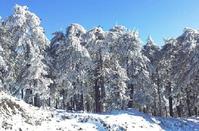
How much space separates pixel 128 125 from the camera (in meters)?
41.8

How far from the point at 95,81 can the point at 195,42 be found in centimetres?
1502

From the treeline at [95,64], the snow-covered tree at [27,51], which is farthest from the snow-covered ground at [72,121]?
the snow-covered tree at [27,51]

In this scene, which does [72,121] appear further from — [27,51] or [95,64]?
[95,64]

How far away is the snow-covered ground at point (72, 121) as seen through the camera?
1319 inches

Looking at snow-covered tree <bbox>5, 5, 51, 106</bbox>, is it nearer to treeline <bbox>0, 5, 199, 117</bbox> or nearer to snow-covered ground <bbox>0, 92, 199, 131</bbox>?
treeline <bbox>0, 5, 199, 117</bbox>

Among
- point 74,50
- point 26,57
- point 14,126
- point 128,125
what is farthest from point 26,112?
point 74,50

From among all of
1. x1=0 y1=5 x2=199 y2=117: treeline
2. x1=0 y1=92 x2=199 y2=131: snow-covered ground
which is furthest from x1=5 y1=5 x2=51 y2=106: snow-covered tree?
x1=0 y1=92 x2=199 y2=131: snow-covered ground

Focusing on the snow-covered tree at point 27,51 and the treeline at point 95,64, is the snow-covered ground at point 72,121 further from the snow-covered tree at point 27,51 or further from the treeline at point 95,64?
the snow-covered tree at point 27,51

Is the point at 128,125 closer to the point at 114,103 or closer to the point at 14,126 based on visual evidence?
the point at 14,126

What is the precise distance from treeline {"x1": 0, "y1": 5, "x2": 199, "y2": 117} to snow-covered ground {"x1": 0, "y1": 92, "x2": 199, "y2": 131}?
7.83 meters

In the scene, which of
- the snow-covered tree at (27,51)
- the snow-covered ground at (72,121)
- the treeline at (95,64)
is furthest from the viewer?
the treeline at (95,64)

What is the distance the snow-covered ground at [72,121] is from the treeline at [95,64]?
7833mm

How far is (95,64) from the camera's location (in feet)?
187

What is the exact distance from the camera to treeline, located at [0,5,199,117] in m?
52.3
